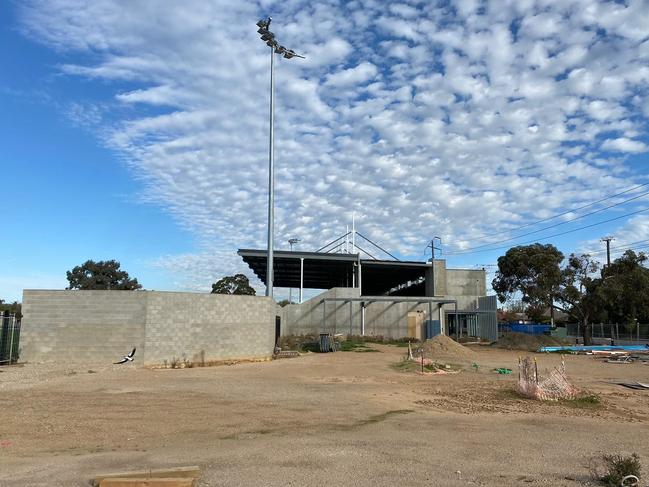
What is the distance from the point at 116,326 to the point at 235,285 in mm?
55504

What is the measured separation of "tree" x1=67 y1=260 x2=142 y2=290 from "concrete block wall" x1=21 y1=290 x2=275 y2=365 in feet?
171

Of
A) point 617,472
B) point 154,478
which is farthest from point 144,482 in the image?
point 617,472

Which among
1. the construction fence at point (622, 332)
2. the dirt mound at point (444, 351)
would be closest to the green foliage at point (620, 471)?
the dirt mound at point (444, 351)

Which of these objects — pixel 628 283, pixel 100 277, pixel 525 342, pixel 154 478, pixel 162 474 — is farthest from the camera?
pixel 100 277

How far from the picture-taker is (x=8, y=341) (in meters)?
22.5

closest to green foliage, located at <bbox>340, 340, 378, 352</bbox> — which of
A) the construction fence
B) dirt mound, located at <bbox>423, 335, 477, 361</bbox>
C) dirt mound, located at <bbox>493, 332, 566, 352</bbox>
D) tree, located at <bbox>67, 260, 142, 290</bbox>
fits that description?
dirt mound, located at <bbox>423, 335, 477, 361</bbox>

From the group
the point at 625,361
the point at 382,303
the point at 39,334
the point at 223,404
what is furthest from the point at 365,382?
the point at 382,303

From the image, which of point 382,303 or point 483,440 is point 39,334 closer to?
point 483,440

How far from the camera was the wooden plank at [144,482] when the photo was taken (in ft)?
20.3

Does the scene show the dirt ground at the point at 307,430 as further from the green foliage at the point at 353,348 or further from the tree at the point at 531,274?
the tree at the point at 531,274

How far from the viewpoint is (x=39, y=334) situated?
22359 millimetres

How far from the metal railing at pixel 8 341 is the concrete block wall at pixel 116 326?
0.72 metres

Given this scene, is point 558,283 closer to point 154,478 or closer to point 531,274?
point 531,274

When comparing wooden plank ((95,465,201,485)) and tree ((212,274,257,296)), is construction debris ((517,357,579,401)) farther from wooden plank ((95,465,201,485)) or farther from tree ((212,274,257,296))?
tree ((212,274,257,296))
